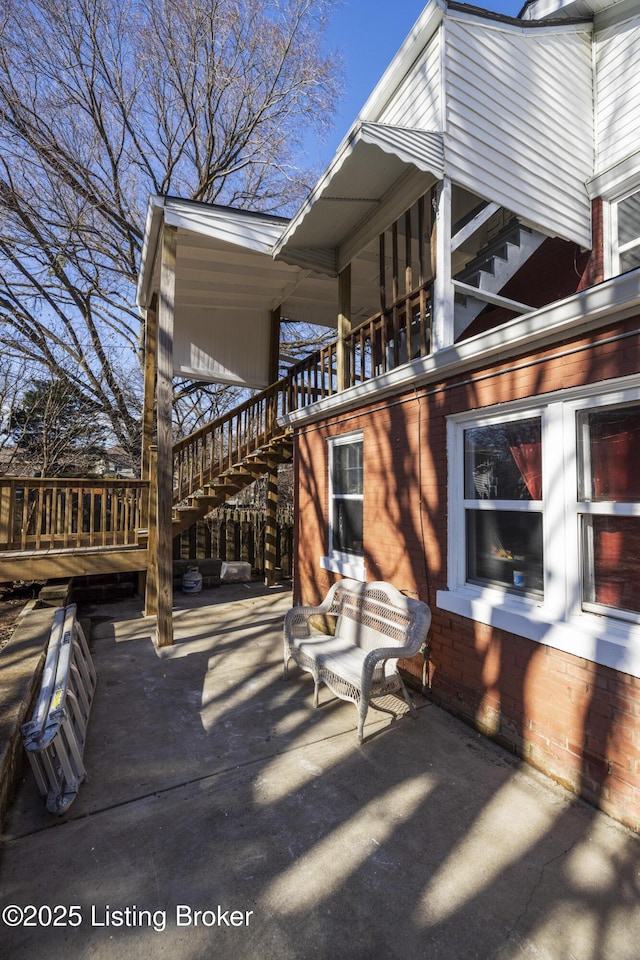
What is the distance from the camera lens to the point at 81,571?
5984 millimetres

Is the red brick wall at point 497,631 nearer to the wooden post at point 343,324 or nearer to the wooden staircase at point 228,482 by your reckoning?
the wooden post at point 343,324

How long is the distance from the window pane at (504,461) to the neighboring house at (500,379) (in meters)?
0.02

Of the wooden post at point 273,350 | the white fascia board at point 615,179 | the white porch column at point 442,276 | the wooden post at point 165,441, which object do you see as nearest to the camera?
the white porch column at point 442,276

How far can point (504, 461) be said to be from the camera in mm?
3338

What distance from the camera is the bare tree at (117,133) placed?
11.2m

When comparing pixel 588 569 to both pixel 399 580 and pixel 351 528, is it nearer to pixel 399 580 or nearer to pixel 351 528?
pixel 399 580

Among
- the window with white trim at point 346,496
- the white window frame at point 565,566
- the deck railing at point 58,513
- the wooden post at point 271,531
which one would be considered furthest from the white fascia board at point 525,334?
the wooden post at point 271,531

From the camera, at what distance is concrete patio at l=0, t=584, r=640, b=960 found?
5.98 ft

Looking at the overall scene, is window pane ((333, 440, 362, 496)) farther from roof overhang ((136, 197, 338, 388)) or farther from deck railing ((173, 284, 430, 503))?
roof overhang ((136, 197, 338, 388))

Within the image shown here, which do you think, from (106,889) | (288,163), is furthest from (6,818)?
(288,163)

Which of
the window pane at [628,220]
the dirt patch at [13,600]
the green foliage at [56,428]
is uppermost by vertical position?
the window pane at [628,220]

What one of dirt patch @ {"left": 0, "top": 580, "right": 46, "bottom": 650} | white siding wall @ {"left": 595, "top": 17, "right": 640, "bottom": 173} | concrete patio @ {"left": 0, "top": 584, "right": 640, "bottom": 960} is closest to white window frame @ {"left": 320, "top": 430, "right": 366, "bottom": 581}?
concrete patio @ {"left": 0, "top": 584, "right": 640, "bottom": 960}

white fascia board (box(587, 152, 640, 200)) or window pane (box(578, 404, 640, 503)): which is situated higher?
white fascia board (box(587, 152, 640, 200))

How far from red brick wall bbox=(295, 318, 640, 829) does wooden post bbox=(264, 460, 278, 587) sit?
13.2 feet
